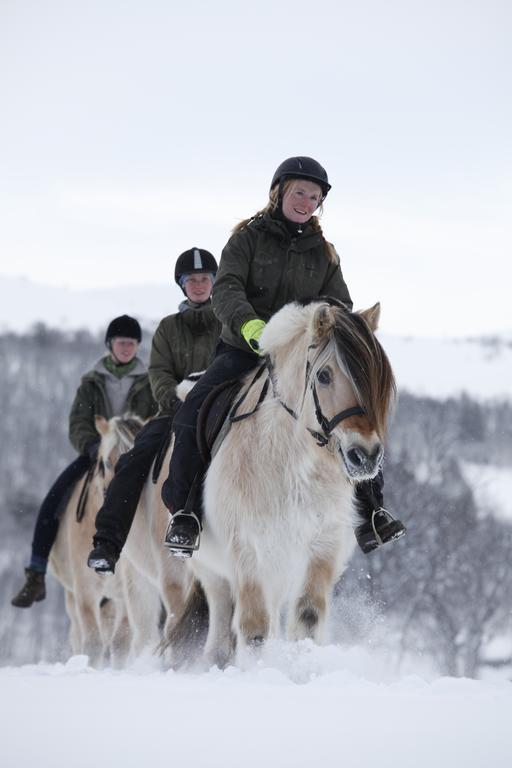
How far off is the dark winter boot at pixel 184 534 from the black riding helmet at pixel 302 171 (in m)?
2.36

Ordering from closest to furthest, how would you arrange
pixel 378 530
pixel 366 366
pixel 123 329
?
pixel 366 366
pixel 378 530
pixel 123 329

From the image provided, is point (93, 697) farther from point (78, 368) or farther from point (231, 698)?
point (78, 368)

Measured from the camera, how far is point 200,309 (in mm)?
9156

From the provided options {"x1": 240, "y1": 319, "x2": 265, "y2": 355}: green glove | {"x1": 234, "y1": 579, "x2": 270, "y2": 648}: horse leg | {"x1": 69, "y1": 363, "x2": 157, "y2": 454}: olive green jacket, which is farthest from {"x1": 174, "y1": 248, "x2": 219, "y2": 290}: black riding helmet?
{"x1": 234, "y1": 579, "x2": 270, "y2": 648}: horse leg

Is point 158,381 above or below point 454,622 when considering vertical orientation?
above

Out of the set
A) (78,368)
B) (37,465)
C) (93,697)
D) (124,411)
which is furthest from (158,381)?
(78,368)

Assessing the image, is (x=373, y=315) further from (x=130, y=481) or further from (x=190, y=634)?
(x=130, y=481)

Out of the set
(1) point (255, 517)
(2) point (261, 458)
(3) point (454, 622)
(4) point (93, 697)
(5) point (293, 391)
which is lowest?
(3) point (454, 622)

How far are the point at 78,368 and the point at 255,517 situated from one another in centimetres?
7246

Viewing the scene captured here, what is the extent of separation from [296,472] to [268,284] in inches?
61.5

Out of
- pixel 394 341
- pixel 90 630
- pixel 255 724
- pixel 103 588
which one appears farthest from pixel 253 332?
pixel 394 341

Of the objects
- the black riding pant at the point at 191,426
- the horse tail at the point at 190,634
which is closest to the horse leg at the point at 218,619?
the horse tail at the point at 190,634

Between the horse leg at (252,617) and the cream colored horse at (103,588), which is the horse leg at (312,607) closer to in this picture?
the horse leg at (252,617)

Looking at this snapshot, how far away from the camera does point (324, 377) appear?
17.7ft
